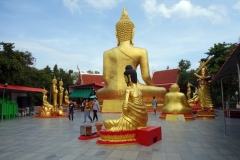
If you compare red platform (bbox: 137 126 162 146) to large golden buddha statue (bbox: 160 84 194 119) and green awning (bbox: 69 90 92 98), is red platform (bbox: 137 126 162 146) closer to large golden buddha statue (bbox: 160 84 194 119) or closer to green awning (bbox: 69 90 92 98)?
large golden buddha statue (bbox: 160 84 194 119)

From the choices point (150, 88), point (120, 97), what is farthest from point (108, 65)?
point (150, 88)

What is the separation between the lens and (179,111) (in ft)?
41.8

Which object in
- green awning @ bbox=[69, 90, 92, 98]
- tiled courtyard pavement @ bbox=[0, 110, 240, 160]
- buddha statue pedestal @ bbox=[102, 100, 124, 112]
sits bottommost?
tiled courtyard pavement @ bbox=[0, 110, 240, 160]

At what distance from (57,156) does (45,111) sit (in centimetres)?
1270

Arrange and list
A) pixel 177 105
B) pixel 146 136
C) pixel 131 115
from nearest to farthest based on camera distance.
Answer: pixel 146 136 → pixel 131 115 → pixel 177 105

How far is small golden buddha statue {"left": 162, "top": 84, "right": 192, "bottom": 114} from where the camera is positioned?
42.1ft

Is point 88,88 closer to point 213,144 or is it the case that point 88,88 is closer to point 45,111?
point 45,111

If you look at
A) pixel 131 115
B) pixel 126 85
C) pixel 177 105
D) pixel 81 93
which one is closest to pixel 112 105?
pixel 126 85

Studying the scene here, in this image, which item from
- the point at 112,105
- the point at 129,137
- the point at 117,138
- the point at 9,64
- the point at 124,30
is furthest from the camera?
the point at 124,30

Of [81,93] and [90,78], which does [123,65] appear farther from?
[90,78]

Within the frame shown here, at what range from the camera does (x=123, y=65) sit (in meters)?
20.7

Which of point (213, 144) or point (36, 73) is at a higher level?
point (36, 73)

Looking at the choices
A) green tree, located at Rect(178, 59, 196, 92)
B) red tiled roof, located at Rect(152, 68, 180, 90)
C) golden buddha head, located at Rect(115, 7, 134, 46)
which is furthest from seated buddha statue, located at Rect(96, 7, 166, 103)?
red tiled roof, located at Rect(152, 68, 180, 90)

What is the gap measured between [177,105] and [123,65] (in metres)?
8.76
